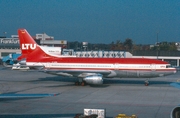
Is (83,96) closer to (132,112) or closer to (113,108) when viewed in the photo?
(113,108)

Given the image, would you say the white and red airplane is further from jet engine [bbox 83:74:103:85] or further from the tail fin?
the tail fin

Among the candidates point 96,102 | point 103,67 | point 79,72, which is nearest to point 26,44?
point 79,72

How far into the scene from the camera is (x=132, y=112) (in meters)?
21.2

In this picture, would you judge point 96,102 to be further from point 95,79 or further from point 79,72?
point 79,72

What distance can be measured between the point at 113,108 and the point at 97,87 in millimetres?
11723

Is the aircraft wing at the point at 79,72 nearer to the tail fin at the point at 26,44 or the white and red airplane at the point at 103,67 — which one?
the white and red airplane at the point at 103,67

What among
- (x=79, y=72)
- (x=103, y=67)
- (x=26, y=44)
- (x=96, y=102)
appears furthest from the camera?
(x=26, y=44)

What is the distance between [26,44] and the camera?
39250 mm

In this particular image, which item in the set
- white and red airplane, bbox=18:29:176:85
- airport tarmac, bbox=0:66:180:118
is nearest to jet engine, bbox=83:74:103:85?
white and red airplane, bbox=18:29:176:85

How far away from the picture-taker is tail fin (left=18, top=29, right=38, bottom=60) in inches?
1534

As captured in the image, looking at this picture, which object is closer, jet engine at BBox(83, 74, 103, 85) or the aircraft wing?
jet engine at BBox(83, 74, 103, 85)

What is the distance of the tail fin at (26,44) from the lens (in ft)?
128

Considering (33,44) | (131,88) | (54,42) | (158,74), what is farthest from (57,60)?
(54,42)

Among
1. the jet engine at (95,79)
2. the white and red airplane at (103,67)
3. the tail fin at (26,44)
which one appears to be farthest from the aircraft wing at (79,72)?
the tail fin at (26,44)
